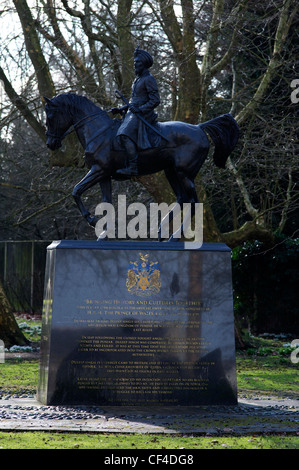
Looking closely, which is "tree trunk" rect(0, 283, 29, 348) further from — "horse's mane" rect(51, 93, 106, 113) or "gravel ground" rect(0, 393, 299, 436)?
"horse's mane" rect(51, 93, 106, 113)

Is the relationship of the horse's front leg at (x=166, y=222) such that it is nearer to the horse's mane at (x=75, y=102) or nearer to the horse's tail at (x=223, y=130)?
the horse's tail at (x=223, y=130)

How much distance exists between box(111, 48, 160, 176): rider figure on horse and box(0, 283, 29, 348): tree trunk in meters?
6.22

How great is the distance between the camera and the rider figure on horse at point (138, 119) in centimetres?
874

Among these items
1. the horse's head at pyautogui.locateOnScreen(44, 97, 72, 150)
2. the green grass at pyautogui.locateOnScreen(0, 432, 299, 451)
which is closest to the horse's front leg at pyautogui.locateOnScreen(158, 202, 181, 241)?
the horse's head at pyautogui.locateOnScreen(44, 97, 72, 150)

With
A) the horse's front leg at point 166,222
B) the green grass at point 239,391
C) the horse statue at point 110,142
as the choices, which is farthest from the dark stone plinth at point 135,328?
the green grass at point 239,391

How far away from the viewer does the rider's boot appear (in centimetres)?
872

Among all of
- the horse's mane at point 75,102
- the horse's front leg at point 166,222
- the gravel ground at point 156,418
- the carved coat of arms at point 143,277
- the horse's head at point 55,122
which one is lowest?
the gravel ground at point 156,418

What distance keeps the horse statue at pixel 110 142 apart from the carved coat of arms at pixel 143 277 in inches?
40.5

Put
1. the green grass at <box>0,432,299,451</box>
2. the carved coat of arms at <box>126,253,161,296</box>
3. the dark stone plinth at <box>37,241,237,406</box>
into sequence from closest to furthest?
the green grass at <box>0,432,299,451</box>, the dark stone plinth at <box>37,241,237,406</box>, the carved coat of arms at <box>126,253,161,296</box>

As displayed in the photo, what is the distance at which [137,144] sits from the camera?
877 cm

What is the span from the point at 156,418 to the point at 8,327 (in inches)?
290

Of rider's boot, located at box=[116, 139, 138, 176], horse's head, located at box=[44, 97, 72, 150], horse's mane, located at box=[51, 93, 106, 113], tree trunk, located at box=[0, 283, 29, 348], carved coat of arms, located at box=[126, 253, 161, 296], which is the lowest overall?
tree trunk, located at box=[0, 283, 29, 348]

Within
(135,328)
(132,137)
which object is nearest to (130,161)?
(132,137)

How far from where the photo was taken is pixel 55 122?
8938 mm
